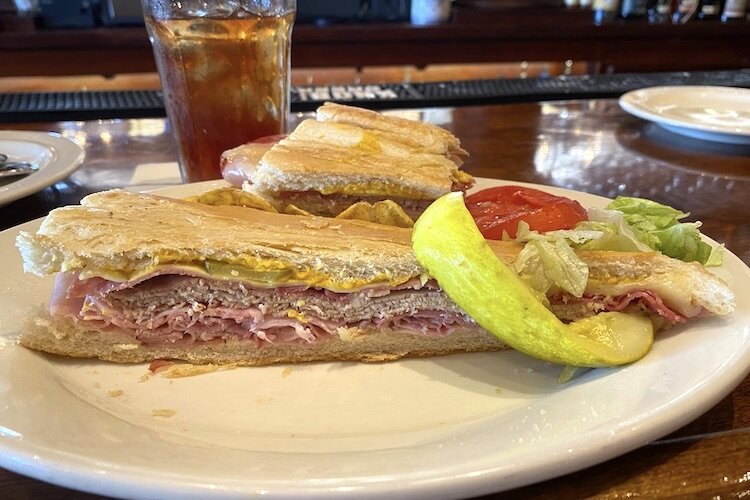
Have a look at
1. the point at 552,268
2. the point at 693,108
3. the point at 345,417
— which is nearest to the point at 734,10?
the point at 693,108

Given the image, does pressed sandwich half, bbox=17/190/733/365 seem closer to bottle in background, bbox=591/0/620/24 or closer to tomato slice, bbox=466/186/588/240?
tomato slice, bbox=466/186/588/240

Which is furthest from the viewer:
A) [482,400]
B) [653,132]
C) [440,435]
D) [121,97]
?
[121,97]

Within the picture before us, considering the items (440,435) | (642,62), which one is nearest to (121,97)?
(440,435)

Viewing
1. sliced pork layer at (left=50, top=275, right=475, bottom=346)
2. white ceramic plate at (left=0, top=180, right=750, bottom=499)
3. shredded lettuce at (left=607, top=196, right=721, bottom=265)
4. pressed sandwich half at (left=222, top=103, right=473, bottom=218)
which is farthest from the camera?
pressed sandwich half at (left=222, top=103, right=473, bottom=218)

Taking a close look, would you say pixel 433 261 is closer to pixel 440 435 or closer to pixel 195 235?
pixel 440 435

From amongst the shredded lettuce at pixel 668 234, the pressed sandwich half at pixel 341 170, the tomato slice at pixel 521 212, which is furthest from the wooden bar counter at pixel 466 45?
the shredded lettuce at pixel 668 234

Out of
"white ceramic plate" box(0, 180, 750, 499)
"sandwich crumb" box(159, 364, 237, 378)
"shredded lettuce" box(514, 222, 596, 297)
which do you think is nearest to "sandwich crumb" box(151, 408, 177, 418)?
"white ceramic plate" box(0, 180, 750, 499)

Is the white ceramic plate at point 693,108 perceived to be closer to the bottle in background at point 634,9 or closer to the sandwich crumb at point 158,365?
the sandwich crumb at point 158,365
